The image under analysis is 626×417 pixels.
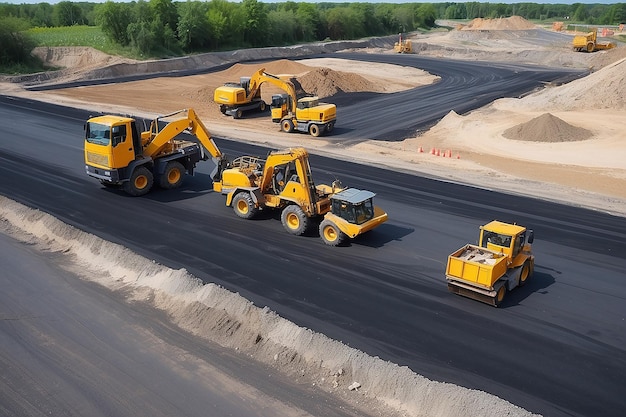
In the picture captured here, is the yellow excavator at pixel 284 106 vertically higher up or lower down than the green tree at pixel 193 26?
lower down

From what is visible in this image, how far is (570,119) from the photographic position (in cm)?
3275

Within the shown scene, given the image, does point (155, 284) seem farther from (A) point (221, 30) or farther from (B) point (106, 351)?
(A) point (221, 30)

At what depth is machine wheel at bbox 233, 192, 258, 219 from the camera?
16.8 m

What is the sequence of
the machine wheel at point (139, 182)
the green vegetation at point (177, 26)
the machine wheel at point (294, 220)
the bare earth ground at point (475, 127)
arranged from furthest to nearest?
1. the green vegetation at point (177, 26)
2. the bare earth ground at point (475, 127)
3. the machine wheel at point (139, 182)
4. the machine wheel at point (294, 220)

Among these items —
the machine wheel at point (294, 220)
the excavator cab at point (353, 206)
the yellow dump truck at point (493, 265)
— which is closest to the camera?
the yellow dump truck at point (493, 265)

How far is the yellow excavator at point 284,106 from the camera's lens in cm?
2961

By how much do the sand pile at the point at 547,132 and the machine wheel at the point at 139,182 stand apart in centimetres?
1963

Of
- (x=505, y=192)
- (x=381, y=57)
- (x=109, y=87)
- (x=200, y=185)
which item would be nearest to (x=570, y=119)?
(x=505, y=192)

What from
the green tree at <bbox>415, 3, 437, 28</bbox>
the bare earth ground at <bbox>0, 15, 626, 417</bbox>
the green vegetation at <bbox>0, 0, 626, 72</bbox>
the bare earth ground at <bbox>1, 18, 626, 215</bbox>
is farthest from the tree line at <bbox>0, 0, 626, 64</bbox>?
the green tree at <bbox>415, 3, 437, 28</bbox>

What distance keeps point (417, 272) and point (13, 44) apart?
172ft

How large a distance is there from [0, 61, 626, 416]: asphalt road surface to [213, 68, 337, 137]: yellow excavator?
7579 millimetres

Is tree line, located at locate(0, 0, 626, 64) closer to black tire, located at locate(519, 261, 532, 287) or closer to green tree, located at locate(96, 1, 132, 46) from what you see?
green tree, located at locate(96, 1, 132, 46)

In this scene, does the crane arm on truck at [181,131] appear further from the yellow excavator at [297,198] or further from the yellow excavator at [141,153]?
the yellow excavator at [297,198]

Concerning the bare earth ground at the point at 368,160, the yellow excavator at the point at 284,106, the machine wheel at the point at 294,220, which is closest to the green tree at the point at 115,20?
the bare earth ground at the point at 368,160
